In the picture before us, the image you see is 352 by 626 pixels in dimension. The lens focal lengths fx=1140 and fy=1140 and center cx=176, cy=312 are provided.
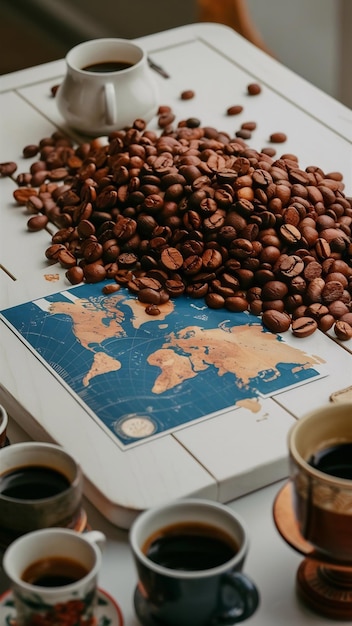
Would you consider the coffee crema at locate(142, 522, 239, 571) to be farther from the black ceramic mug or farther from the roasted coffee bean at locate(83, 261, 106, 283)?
the roasted coffee bean at locate(83, 261, 106, 283)

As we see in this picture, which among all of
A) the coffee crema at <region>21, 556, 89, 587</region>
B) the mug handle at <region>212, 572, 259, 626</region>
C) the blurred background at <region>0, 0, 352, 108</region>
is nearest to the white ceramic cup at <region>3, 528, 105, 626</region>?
the coffee crema at <region>21, 556, 89, 587</region>

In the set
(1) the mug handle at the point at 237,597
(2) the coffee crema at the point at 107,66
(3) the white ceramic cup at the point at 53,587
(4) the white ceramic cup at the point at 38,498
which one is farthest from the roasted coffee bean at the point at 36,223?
(1) the mug handle at the point at 237,597

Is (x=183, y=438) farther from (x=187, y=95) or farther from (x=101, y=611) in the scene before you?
(x=187, y=95)

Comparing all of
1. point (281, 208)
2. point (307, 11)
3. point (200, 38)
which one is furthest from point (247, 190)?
point (307, 11)

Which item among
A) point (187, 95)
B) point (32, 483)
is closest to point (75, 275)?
point (32, 483)

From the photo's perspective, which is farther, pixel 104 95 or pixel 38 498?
pixel 104 95

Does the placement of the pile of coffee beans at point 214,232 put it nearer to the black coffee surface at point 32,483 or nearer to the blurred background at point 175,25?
→ the black coffee surface at point 32,483

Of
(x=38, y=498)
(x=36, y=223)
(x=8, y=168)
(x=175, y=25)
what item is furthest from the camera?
(x=175, y=25)
